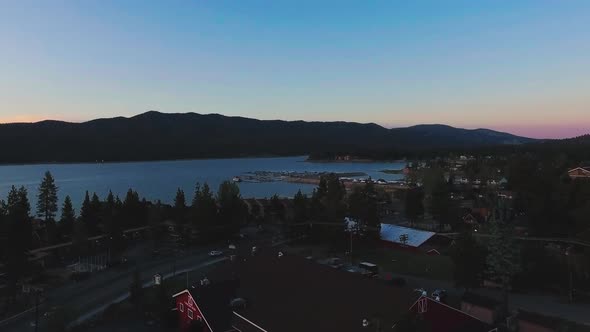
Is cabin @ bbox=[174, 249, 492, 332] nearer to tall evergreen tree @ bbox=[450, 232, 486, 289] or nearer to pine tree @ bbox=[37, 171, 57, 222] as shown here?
tall evergreen tree @ bbox=[450, 232, 486, 289]

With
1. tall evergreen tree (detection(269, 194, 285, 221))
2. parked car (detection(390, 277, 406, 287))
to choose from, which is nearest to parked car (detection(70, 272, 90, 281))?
parked car (detection(390, 277, 406, 287))

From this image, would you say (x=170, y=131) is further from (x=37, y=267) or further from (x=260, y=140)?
(x=37, y=267)

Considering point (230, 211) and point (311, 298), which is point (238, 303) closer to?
point (311, 298)

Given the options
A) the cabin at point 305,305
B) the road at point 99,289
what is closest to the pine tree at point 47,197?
the road at point 99,289

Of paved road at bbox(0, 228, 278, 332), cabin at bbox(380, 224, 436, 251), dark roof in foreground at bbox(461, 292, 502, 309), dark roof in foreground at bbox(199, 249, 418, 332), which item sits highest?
dark roof in foreground at bbox(199, 249, 418, 332)

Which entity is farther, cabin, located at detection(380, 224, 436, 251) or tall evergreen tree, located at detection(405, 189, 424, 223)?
tall evergreen tree, located at detection(405, 189, 424, 223)

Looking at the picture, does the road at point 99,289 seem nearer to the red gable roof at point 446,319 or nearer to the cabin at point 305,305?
the cabin at point 305,305

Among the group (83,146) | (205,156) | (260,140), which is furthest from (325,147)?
(83,146)
